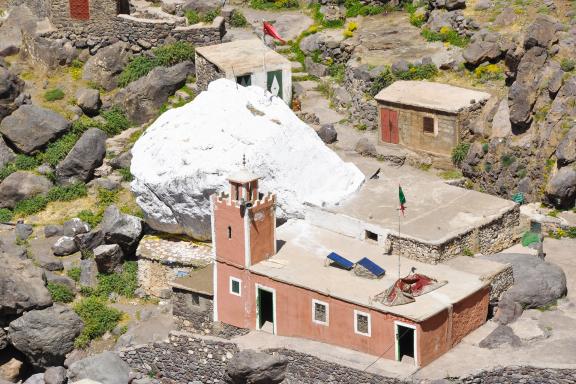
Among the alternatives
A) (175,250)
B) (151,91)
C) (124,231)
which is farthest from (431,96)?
(124,231)

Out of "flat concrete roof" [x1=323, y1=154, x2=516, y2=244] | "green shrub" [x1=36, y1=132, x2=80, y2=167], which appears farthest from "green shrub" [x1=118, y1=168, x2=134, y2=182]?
"flat concrete roof" [x1=323, y1=154, x2=516, y2=244]

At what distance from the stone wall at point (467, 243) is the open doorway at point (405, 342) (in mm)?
4355

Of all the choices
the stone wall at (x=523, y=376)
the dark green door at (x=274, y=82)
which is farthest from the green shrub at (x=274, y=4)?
the stone wall at (x=523, y=376)

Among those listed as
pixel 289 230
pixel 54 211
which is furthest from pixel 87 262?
pixel 289 230

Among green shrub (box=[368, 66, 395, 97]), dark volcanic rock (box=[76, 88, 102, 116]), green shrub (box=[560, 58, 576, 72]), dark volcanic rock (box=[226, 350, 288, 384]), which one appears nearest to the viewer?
dark volcanic rock (box=[226, 350, 288, 384])

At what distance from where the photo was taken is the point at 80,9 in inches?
2643

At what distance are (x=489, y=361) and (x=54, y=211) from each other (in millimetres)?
23472

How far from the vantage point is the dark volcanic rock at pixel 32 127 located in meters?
61.6

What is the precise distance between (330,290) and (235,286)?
4.16 meters

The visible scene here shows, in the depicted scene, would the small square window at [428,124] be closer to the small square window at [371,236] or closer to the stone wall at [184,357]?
the small square window at [371,236]

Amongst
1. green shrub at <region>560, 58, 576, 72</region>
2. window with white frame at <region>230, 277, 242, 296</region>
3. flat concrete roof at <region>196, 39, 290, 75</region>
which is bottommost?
window with white frame at <region>230, 277, 242, 296</region>

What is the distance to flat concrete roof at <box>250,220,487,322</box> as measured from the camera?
4322 centimetres

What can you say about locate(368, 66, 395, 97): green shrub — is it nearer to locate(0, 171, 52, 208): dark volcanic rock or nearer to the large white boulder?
the large white boulder

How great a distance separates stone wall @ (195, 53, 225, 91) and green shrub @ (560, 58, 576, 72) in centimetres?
1549
